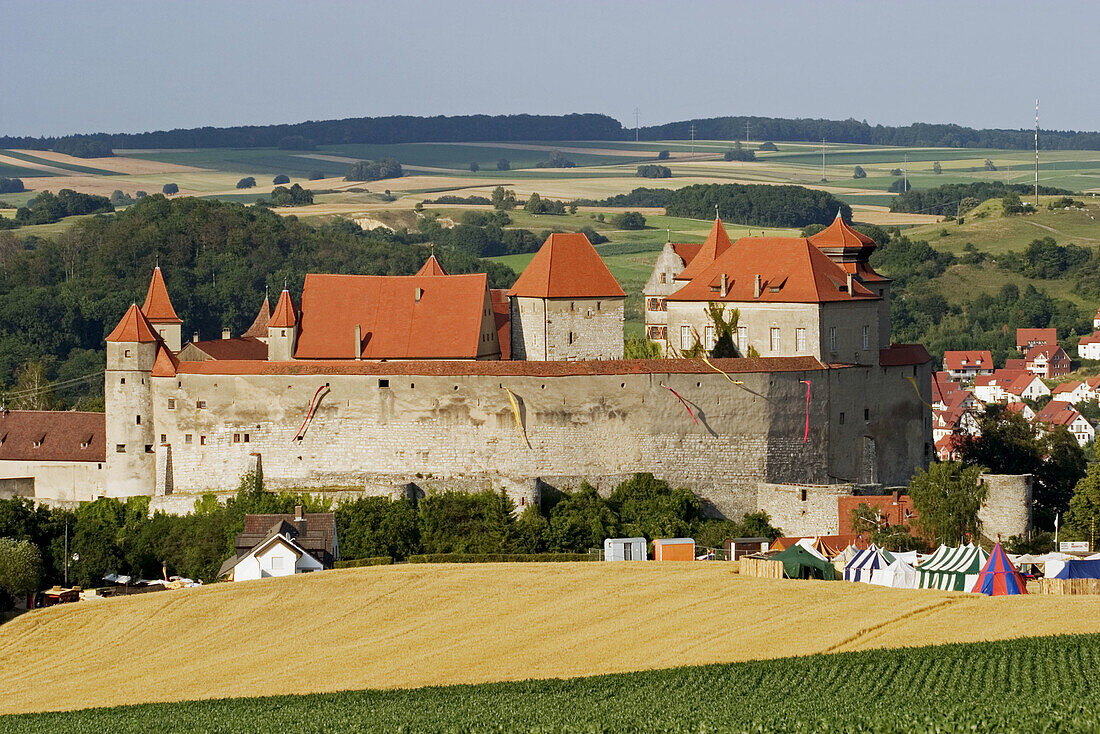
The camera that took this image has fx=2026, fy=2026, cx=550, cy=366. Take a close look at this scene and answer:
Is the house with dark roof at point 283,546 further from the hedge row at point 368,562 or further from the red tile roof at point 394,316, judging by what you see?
the red tile roof at point 394,316

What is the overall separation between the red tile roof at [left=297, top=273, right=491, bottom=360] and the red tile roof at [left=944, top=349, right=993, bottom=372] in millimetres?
78111

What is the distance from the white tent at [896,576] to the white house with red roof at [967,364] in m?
86.4

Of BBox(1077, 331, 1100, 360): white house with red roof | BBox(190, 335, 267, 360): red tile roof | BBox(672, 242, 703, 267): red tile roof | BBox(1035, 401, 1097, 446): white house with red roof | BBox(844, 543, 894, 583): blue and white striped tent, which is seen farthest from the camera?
BBox(1077, 331, 1100, 360): white house with red roof

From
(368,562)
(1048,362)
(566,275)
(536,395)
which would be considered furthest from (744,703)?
(1048,362)

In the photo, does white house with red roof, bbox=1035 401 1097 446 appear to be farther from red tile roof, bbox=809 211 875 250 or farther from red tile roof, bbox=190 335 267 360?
red tile roof, bbox=190 335 267 360

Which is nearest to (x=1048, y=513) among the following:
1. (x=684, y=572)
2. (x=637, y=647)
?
(x=684, y=572)

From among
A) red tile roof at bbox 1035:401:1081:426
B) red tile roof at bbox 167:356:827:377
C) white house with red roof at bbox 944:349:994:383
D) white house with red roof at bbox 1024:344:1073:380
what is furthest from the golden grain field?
white house with red roof at bbox 944:349:994:383

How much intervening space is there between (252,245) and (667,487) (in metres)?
75.5

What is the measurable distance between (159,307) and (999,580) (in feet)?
103

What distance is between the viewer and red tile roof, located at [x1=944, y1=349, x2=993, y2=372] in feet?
445

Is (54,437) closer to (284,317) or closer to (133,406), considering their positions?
(133,406)

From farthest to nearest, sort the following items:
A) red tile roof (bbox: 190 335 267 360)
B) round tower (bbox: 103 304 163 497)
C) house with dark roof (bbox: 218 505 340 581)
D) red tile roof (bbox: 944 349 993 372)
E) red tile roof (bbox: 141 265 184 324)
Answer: red tile roof (bbox: 944 349 993 372) → red tile roof (bbox: 141 265 184 324) → red tile roof (bbox: 190 335 267 360) → round tower (bbox: 103 304 163 497) → house with dark roof (bbox: 218 505 340 581)

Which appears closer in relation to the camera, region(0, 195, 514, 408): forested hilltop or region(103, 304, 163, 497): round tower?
region(103, 304, 163, 497): round tower

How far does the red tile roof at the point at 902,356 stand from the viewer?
6219cm
